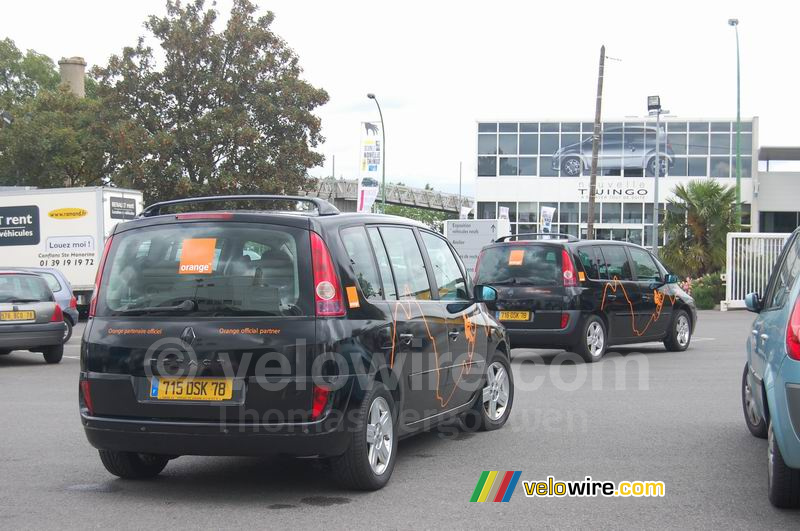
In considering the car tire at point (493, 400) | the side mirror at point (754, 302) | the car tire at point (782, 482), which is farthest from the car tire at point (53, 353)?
the car tire at point (782, 482)

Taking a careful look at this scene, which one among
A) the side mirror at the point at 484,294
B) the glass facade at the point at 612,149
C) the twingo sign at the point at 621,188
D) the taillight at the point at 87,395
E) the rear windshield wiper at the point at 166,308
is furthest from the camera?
the twingo sign at the point at 621,188

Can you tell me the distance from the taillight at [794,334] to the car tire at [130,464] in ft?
13.4

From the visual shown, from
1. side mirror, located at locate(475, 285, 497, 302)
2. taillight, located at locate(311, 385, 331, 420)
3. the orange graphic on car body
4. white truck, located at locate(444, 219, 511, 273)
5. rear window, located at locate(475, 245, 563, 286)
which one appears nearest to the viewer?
taillight, located at locate(311, 385, 331, 420)

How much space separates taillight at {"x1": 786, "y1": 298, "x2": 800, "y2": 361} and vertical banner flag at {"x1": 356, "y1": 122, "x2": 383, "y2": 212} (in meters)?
27.3

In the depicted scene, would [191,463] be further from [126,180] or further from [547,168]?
[547,168]

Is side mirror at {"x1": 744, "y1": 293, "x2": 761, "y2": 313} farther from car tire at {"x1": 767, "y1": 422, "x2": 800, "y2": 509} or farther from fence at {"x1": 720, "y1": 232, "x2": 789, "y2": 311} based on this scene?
fence at {"x1": 720, "y1": 232, "x2": 789, "y2": 311}

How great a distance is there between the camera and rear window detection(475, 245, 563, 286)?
13.8 metres

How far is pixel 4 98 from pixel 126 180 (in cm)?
2378

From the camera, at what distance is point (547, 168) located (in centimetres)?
5409

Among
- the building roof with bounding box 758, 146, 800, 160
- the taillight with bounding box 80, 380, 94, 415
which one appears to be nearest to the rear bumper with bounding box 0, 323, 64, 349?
the taillight with bounding box 80, 380, 94, 415

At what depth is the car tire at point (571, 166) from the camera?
5353 cm

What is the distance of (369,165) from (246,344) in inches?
1091

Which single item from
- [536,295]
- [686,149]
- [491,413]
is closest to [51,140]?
[686,149]

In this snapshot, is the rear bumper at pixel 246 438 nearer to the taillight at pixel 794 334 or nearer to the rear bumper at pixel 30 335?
the taillight at pixel 794 334
